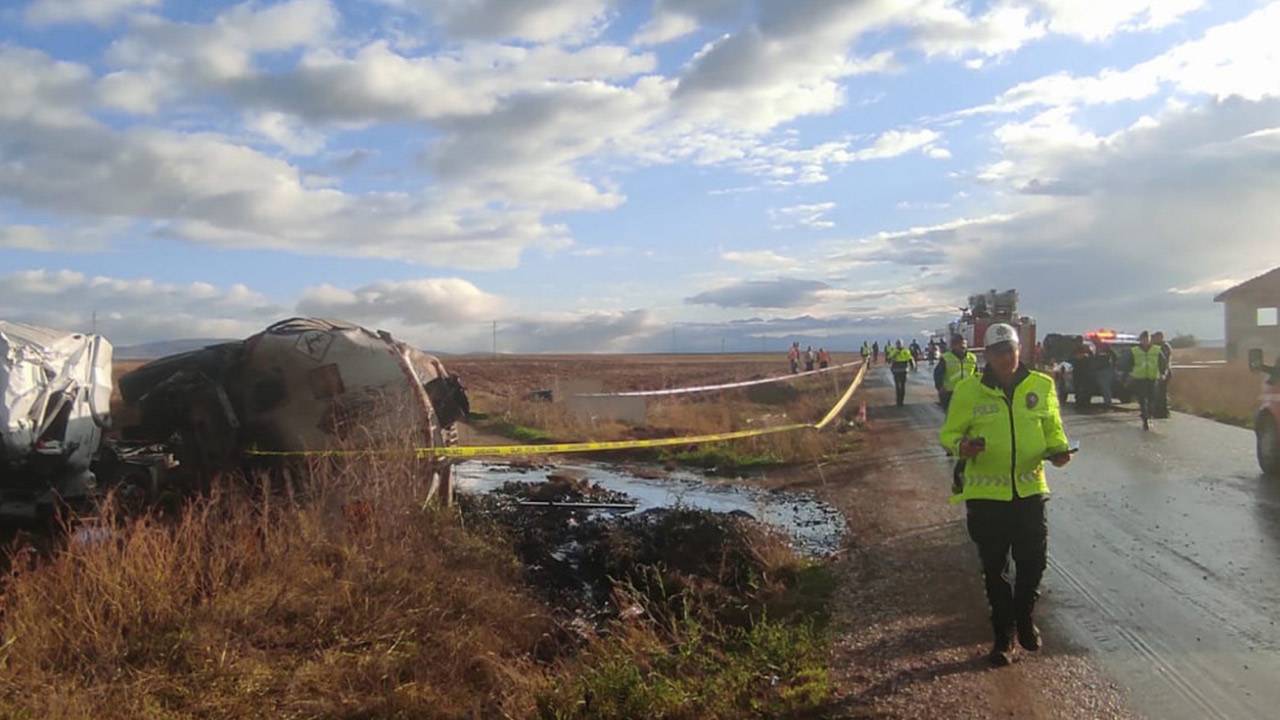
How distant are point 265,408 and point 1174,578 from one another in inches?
296

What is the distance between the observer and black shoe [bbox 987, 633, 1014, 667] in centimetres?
529

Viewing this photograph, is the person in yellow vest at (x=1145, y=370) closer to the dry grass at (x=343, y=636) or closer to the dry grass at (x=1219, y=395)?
the dry grass at (x=1219, y=395)

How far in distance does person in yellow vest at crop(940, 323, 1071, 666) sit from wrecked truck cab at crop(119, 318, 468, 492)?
15.6 feet

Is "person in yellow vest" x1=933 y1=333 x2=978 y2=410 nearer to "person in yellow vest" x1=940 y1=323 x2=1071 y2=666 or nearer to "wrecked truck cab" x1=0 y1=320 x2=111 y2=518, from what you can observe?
"person in yellow vest" x1=940 y1=323 x2=1071 y2=666

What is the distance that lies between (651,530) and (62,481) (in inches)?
198

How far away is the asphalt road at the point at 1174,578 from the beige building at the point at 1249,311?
3700 centimetres

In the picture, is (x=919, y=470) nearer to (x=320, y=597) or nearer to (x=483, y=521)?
(x=483, y=521)

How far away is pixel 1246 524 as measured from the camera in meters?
9.03

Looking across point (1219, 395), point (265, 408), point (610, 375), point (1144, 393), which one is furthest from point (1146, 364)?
point (610, 375)

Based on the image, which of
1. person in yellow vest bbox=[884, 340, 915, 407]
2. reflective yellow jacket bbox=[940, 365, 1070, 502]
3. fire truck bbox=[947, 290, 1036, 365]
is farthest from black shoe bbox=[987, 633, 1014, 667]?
fire truck bbox=[947, 290, 1036, 365]

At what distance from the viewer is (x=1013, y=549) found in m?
5.51

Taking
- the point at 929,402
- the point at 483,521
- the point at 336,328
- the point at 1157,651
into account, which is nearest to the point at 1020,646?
the point at 1157,651

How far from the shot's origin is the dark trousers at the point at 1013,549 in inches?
212

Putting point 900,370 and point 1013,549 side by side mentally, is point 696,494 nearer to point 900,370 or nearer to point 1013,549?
point 1013,549
